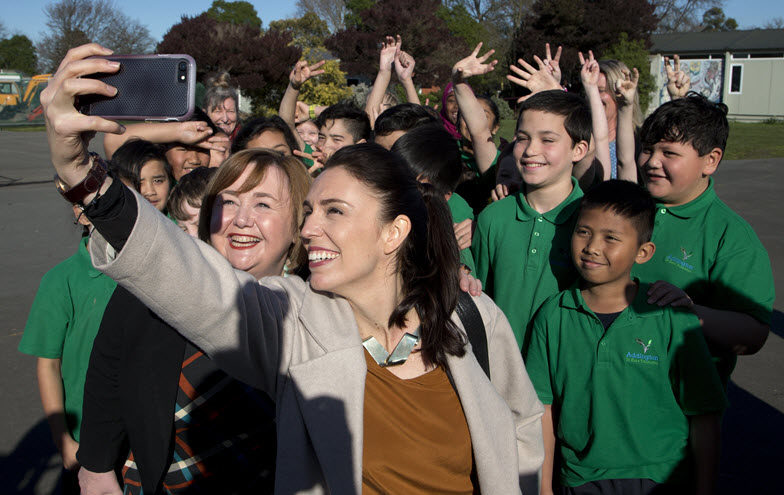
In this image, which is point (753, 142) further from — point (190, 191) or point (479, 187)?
point (190, 191)

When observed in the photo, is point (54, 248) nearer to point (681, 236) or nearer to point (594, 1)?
point (681, 236)

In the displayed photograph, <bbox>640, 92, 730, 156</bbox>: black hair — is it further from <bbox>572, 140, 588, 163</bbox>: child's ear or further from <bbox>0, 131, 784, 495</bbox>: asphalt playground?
<bbox>0, 131, 784, 495</bbox>: asphalt playground

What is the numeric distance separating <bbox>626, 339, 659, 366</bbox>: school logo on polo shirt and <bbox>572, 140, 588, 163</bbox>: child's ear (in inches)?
40.2

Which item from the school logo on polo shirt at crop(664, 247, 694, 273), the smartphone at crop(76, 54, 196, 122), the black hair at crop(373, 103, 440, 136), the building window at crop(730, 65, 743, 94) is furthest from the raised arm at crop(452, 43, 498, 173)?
the building window at crop(730, 65, 743, 94)

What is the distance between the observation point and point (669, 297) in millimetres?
2363

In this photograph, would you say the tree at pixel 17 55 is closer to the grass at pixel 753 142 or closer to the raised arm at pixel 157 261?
the grass at pixel 753 142

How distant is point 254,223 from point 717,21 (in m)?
88.3

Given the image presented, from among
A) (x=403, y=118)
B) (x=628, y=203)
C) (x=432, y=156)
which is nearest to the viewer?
(x=628, y=203)

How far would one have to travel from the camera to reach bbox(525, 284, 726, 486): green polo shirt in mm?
2359

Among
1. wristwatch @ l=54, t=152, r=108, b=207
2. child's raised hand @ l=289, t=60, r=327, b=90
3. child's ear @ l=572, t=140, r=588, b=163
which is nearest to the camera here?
wristwatch @ l=54, t=152, r=108, b=207

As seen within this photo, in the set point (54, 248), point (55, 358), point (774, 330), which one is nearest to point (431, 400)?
point (55, 358)

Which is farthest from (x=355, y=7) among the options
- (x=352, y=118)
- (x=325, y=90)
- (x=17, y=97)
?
(x=352, y=118)

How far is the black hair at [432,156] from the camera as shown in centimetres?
316

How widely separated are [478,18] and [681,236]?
160 ft
